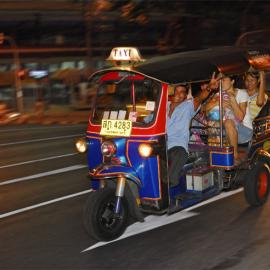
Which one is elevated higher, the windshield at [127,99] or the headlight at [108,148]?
the windshield at [127,99]

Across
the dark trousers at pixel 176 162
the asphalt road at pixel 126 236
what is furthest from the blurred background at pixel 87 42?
the dark trousers at pixel 176 162

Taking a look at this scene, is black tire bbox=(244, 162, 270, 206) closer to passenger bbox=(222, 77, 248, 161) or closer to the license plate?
passenger bbox=(222, 77, 248, 161)

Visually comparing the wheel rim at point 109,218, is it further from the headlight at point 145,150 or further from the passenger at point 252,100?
the passenger at point 252,100

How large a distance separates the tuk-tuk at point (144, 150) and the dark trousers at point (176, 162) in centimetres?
18

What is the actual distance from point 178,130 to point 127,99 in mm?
773

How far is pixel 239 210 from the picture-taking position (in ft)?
26.1

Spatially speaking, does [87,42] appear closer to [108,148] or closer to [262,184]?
[262,184]

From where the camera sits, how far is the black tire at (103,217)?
6.51m

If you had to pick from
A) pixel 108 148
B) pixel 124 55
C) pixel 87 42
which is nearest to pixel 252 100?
pixel 124 55

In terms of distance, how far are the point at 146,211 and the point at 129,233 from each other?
362mm

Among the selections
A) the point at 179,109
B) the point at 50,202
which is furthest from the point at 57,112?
the point at 179,109

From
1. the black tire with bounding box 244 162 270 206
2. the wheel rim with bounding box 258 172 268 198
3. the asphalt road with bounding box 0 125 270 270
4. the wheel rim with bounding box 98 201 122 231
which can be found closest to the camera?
the asphalt road with bounding box 0 125 270 270

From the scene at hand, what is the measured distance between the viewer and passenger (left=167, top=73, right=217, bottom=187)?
23.5 feet

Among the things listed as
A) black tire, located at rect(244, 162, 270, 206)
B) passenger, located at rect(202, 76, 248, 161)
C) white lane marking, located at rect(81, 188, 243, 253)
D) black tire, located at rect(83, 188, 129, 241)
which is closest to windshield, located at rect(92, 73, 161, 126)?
black tire, located at rect(83, 188, 129, 241)
